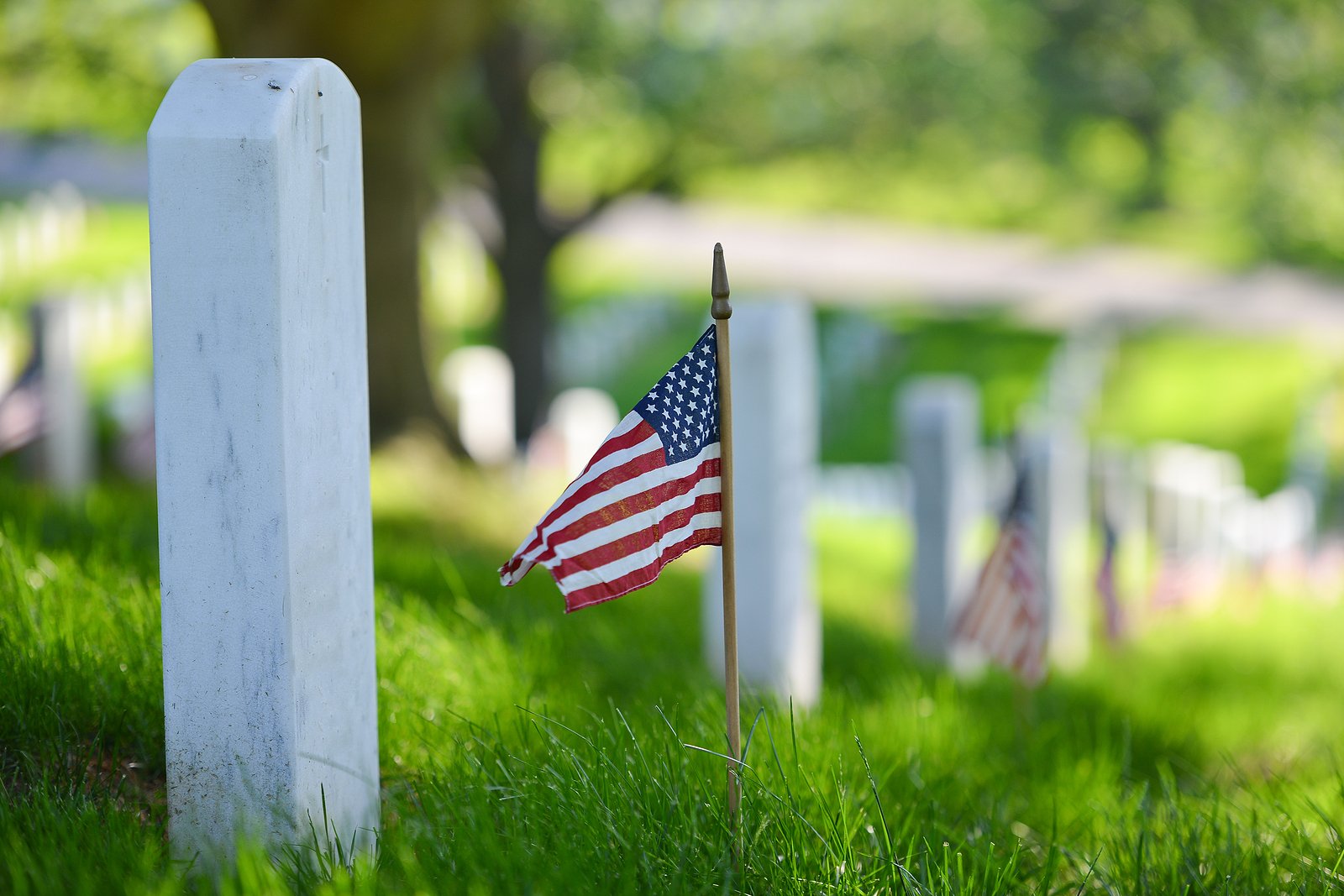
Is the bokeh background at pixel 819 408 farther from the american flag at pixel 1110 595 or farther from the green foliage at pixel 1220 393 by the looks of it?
the american flag at pixel 1110 595

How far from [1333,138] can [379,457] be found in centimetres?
973

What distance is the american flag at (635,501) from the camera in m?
2.21

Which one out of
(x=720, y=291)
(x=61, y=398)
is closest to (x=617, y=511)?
(x=720, y=291)

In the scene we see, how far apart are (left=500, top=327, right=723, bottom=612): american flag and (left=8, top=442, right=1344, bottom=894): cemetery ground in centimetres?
34

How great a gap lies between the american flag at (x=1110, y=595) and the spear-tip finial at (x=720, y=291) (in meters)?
4.00

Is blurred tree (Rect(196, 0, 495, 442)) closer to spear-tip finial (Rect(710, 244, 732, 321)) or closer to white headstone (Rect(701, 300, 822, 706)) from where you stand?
white headstone (Rect(701, 300, 822, 706))

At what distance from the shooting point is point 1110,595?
5.76 metres

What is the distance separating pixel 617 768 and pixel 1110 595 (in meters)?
3.98

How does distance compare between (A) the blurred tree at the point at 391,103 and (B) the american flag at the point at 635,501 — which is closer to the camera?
(B) the american flag at the point at 635,501

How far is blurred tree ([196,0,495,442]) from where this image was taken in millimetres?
5941

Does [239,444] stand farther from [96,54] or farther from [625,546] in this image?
[96,54]

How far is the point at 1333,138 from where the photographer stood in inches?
471

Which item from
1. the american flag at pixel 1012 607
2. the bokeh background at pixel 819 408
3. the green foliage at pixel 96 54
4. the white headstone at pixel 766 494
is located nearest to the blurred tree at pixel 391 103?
the bokeh background at pixel 819 408

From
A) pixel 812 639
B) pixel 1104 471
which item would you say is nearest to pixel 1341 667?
pixel 1104 471
